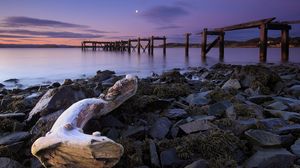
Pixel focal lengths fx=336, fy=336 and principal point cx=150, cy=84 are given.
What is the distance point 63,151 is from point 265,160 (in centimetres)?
226

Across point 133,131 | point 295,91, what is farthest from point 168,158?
point 295,91

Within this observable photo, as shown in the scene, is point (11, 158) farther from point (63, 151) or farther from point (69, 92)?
point (69, 92)

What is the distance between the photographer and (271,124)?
504 centimetres

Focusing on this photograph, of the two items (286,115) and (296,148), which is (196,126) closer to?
(296,148)

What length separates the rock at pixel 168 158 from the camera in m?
3.94

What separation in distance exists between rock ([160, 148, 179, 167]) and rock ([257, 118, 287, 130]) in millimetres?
1494

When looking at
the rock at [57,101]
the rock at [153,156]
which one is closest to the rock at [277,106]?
the rock at [153,156]

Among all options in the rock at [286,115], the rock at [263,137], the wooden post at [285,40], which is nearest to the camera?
the rock at [263,137]

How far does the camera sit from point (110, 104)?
5.32 metres

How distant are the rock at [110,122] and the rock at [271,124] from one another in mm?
2052

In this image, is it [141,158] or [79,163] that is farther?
[141,158]

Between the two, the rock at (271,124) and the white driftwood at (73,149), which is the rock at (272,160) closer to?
the rock at (271,124)

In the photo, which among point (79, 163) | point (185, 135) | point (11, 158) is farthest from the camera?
point (185, 135)

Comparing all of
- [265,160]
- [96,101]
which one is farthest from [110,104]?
[265,160]
